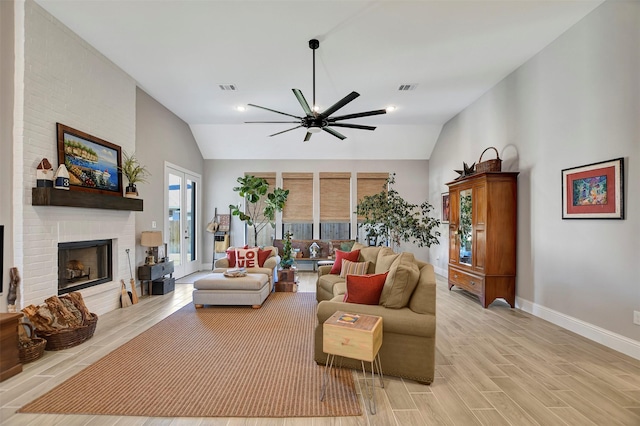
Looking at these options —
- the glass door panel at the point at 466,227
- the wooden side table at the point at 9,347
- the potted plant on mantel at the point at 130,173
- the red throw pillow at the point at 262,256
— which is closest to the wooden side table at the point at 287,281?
the red throw pillow at the point at 262,256

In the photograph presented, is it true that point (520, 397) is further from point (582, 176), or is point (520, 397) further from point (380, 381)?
point (582, 176)

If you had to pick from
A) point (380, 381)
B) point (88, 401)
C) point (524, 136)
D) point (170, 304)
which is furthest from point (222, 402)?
point (524, 136)

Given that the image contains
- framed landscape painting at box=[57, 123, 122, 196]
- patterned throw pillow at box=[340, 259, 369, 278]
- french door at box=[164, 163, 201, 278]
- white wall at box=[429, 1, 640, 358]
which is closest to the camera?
white wall at box=[429, 1, 640, 358]

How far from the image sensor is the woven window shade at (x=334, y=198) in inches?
326

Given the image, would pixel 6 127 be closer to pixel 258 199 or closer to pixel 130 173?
pixel 130 173

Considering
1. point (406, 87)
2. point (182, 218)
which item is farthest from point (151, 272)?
point (406, 87)

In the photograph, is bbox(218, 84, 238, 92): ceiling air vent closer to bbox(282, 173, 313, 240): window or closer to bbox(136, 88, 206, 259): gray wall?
bbox(136, 88, 206, 259): gray wall

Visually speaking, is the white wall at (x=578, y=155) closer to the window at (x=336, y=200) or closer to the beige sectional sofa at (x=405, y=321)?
the beige sectional sofa at (x=405, y=321)

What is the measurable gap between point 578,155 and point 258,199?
5577mm

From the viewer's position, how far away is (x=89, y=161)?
4008 mm

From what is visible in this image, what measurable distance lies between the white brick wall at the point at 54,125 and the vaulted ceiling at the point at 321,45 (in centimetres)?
24

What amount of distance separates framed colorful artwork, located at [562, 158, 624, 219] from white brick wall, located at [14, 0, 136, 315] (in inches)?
242

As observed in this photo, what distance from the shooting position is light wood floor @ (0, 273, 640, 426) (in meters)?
2.04

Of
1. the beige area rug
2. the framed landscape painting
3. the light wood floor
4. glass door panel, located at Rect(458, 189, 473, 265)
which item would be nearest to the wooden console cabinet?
glass door panel, located at Rect(458, 189, 473, 265)
